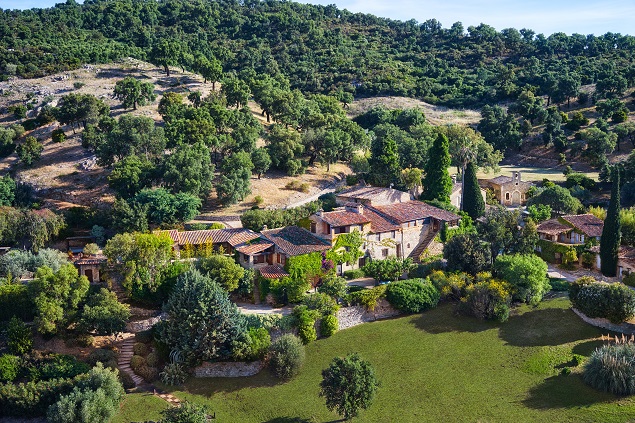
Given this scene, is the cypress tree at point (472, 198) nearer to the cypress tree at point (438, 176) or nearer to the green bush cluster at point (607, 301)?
the cypress tree at point (438, 176)

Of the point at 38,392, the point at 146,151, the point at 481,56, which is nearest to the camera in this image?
the point at 38,392

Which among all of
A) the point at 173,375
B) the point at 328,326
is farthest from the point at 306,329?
the point at 173,375

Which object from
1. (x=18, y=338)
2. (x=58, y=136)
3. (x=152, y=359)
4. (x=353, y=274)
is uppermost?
(x=58, y=136)

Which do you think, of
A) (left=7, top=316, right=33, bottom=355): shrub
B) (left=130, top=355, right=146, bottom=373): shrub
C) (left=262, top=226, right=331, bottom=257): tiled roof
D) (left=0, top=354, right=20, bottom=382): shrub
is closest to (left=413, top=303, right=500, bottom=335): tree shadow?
(left=262, top=226, right=331, bottom=257): tiled roof

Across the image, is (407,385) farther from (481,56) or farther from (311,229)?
(481,56)

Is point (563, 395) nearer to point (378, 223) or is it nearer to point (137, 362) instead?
point (378, 223)

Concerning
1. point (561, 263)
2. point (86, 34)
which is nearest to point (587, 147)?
point (561, 263)
